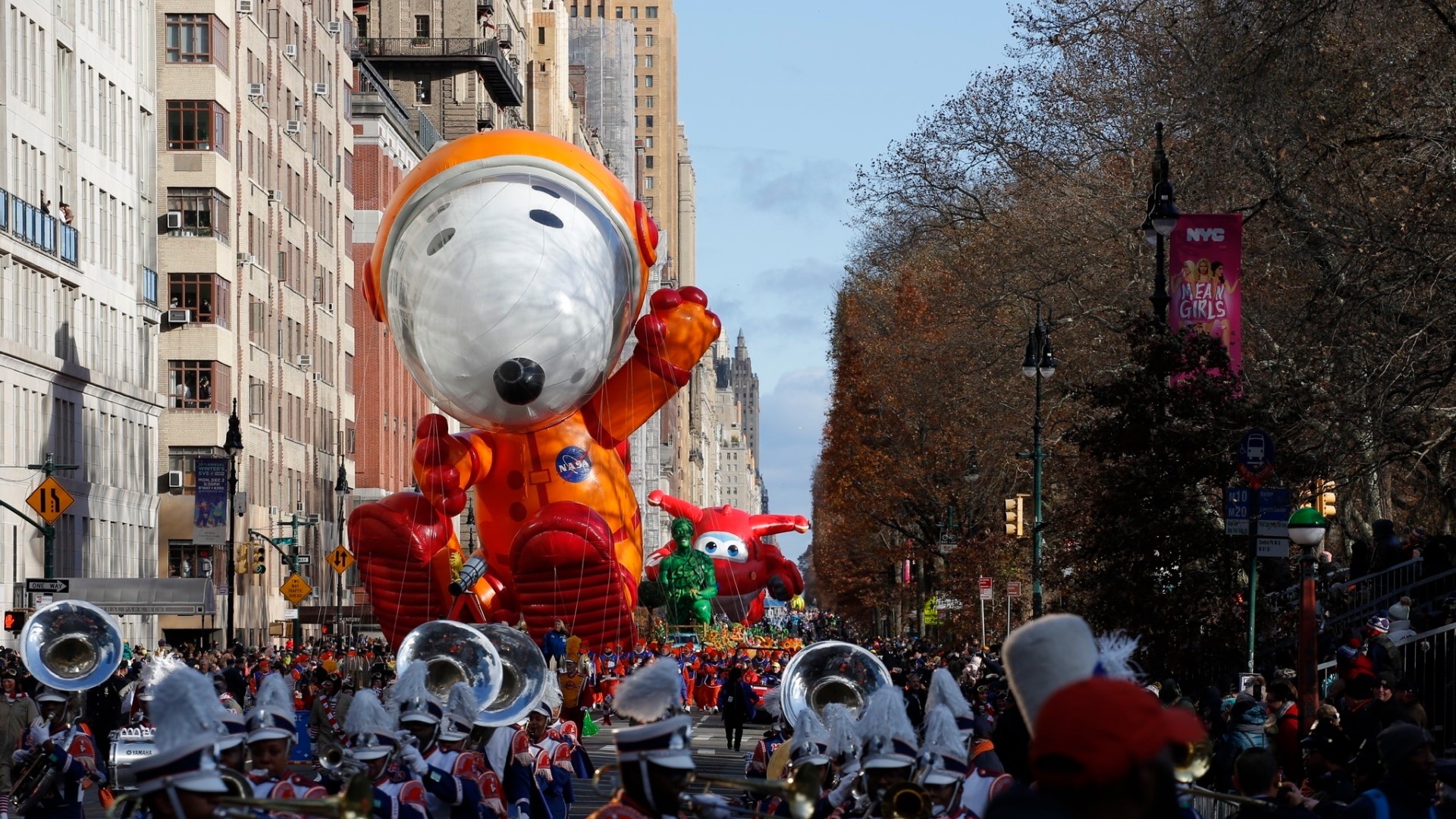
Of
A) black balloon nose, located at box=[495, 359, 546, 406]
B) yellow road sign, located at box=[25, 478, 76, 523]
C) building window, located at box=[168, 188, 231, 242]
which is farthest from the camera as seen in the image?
building window, located at box=[168, 188, 231, 242]

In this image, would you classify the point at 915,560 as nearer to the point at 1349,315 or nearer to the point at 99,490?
the point at 99,490

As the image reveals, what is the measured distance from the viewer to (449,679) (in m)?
15.7

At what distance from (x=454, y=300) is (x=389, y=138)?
59055 millimetres

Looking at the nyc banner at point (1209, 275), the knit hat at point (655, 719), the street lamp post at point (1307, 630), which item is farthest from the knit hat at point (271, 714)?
the nyc banner at point (1209, 275)

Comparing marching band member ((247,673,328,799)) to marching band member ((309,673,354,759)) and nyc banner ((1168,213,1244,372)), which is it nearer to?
marching band member ((309,673,354,759))

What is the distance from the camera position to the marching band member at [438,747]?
12.0 meters

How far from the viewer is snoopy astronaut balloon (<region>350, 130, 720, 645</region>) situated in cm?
2598

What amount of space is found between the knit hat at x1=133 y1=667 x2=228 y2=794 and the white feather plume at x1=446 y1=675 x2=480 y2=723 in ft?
16.5

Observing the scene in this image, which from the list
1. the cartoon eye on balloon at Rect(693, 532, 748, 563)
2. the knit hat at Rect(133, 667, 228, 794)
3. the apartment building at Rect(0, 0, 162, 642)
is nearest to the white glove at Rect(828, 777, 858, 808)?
the knit hat at Rect(133, 667, 228, 794)

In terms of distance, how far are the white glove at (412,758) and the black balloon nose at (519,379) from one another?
1413cm

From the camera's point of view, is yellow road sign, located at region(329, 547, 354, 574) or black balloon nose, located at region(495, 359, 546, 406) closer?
black balloon nose, located at region(495, 359, 546, 406)

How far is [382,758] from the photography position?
11.5 metres

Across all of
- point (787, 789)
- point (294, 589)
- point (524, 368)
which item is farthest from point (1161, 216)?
point (294, 589)

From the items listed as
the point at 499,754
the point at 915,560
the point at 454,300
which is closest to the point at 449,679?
the point at 499,754
